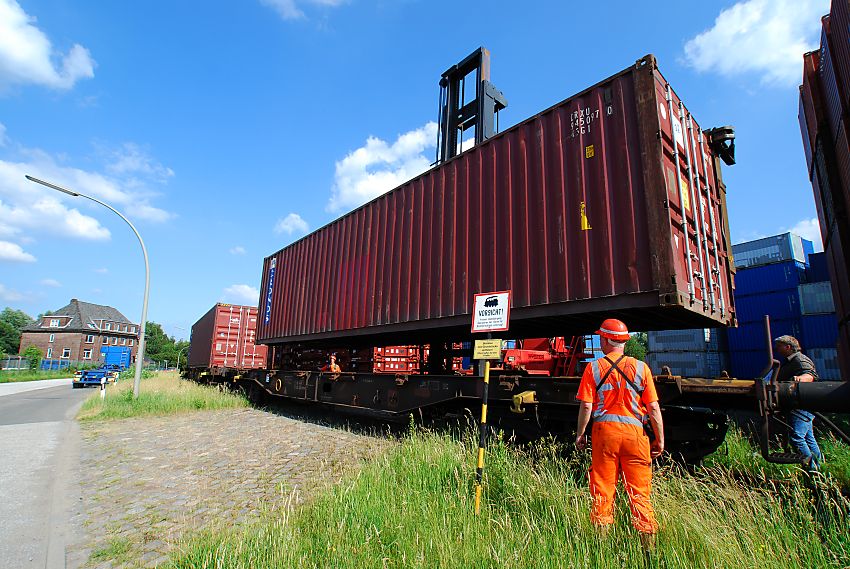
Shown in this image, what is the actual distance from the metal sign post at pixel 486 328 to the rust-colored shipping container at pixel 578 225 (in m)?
1.29

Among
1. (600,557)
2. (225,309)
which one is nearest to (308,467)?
(600,557)

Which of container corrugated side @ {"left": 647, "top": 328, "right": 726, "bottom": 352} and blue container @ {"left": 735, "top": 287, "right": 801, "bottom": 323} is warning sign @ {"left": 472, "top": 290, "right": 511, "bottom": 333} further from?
container corrugated side @ {"left": 647, "top": 328, "right": 726, "bottom": 352}

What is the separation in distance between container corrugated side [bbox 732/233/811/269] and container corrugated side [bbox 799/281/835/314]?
2983 mm

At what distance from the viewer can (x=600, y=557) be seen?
2.50m

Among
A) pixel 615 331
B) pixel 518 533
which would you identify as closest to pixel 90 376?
pixel 518 533

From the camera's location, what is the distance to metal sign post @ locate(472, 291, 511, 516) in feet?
11.9

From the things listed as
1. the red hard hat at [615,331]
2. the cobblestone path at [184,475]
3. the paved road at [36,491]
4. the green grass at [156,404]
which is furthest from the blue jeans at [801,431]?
the green grass at [156,404]

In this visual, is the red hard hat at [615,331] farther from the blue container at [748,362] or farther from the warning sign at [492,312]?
the blue container at [748,362]

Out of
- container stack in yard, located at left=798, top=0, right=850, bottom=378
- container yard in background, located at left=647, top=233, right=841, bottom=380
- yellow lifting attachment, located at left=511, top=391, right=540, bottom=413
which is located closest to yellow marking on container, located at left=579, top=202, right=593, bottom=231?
yellow lifting attachment, located at left=511, top=391, right=540, bottom=413

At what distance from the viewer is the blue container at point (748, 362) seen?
24469 millimetres

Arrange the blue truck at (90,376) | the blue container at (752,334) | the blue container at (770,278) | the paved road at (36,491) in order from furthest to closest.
Result: 1. the blue truck at (90,376)
2. the blue container at (770,278)
3. the blue container at (752,334)
4. the paved road at (36,491)

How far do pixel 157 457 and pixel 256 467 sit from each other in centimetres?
187

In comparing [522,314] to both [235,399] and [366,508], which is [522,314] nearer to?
[366,508]

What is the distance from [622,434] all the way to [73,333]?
74.4 m
